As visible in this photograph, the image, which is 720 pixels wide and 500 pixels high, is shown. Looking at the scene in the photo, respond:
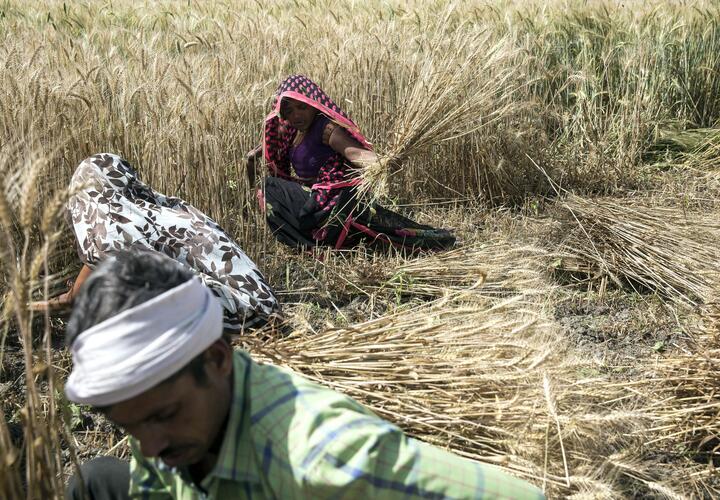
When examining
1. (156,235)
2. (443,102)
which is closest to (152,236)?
(156,235)

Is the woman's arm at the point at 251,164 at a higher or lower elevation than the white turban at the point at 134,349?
lower

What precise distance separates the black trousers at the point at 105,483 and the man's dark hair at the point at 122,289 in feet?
1.73

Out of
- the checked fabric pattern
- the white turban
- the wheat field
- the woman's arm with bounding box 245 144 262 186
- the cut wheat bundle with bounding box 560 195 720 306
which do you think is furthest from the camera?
the checked fabric pattern

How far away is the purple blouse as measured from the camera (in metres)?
4.19

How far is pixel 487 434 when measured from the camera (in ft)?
6.41

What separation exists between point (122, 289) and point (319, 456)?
0.33 m

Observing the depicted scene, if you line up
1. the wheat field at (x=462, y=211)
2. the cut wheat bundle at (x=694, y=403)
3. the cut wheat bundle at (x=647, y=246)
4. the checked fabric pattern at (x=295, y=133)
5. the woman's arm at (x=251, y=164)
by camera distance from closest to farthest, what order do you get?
the wheat field at (x=462, y=211) < the cut wheat bundle at (x=694, y=403) < the cut wheat bundle at (x=647, y=246) < the woman's arm at (x=251, y=164) < the checked fabric pattern at (x=295, y=133)

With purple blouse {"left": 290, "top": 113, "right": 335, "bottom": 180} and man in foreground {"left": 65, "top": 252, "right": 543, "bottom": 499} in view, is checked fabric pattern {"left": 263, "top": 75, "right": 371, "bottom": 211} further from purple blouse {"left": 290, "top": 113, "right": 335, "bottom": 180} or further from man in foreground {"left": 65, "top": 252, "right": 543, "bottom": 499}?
man in foreground {"left": 65, "top": 252, "right": 543, "bottom": 499}

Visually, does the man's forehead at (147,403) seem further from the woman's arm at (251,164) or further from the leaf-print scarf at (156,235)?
the woman's arm at (251,164)

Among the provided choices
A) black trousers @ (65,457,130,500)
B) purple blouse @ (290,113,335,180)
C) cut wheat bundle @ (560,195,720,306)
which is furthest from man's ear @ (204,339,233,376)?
purple blouse @ (290,113,335,180)

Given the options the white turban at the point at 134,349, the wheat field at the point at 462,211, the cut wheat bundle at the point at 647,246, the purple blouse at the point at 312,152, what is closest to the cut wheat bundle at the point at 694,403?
the wheat field at the point at 462,211

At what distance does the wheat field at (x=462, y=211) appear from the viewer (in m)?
1.93

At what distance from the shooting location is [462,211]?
15.8 ft

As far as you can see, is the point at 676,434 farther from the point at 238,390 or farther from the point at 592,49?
the point at 592,49
